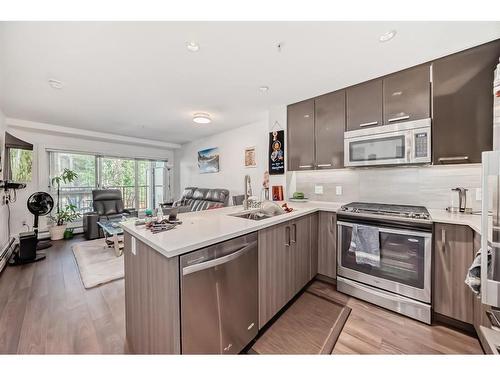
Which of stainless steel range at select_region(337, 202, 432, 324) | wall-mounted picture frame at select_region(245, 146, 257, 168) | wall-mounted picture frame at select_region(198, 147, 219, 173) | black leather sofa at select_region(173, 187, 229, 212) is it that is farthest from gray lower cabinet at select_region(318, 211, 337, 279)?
wall-mounted picture frame at select_region(198, 147, 219, 173)

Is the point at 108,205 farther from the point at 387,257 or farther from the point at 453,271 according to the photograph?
the point at 453,271

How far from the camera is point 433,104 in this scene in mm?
1949

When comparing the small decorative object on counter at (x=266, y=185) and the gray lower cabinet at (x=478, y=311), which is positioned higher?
the small decorative object on counter at (x=266, y=185)

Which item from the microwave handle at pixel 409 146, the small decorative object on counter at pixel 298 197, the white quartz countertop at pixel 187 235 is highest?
the microwave handle at pixel 409 146

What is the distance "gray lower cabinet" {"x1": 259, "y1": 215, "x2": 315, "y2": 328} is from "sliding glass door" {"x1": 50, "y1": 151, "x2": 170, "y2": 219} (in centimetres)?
549

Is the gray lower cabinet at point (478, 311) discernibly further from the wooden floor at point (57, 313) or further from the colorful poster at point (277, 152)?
the wooden floor at point (57, 313)

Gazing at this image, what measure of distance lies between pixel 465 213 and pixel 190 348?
2.55m

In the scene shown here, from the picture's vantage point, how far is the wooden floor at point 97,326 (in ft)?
4.88

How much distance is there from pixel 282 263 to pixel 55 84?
3.34 m

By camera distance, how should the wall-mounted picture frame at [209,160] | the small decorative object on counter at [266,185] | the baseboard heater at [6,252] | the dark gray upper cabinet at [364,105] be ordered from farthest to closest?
the wall-mounted picture frame at [209,160]
the small decorative object on counter at [266,185]
the baseboard heater at [6,252]
the dark gray upper cabinet at [364,105]

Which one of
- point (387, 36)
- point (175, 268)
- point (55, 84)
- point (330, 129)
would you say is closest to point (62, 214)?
point (55, 84)

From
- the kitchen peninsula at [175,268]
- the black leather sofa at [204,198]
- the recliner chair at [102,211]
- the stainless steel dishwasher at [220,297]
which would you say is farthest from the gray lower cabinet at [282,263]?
the recliner chair at [102,211]

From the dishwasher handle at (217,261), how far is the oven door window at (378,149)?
1.71 metres

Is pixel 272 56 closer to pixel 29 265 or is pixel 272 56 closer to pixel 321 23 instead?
pixel 321 23
